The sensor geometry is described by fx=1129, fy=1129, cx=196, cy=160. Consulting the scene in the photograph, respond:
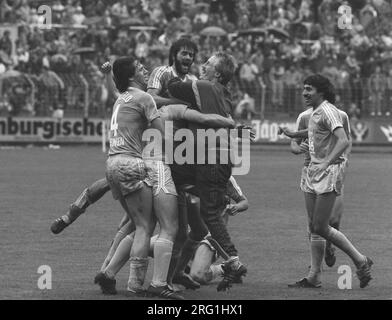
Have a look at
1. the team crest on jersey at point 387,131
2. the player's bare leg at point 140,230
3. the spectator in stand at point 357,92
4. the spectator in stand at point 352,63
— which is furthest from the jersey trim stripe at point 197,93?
the spectator in stand at point 352,63

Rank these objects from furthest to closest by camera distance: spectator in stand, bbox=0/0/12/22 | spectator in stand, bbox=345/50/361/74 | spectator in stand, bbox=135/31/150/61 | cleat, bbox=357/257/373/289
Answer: spectator in stand, bbox=0/0/12/22 → spectator in stand, bbox=345/50/361/74 → spectator in stand, bbox=135/31/150/61 → cleat, bbox=357/257/373/289

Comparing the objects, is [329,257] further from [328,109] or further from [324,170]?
[328,109]

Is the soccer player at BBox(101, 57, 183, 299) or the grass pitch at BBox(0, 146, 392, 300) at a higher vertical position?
the soccer player at BBox(101, 57, 183, 299)

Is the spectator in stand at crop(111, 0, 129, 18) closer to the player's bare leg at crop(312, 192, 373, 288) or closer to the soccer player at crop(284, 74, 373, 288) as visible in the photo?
the soccer player at crop(284, 74, 373, 288)

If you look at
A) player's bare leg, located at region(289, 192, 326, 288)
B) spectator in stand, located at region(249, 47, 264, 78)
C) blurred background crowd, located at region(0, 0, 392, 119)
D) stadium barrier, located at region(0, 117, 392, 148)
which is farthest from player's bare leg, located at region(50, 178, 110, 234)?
spectator in stand, located at region(249, 47, 264, 78)

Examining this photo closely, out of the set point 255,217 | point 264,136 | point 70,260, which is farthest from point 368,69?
point 70,260

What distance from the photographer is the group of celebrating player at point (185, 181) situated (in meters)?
9.62

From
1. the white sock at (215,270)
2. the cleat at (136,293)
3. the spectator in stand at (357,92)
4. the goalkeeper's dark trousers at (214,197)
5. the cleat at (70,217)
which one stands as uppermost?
the goalkeeper's dark trousers at (214,197)

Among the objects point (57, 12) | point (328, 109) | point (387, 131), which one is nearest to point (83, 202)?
point (328, 109)

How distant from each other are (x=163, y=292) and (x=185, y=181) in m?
1.05

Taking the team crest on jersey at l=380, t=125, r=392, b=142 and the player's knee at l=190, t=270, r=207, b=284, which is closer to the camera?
the player's knee at l=190, t=270, r=207, b=284

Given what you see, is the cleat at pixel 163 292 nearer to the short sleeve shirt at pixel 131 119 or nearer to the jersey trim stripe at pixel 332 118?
the short sleeve shirt at pixel 131 119

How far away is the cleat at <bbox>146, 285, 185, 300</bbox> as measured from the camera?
31.1 feet

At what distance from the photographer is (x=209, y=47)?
36812 mm
